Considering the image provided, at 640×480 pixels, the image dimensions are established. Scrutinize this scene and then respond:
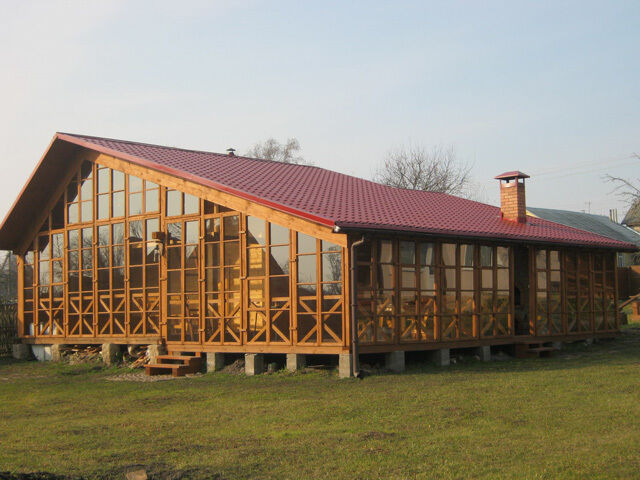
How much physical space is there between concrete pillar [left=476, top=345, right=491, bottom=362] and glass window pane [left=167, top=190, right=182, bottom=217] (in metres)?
7.35

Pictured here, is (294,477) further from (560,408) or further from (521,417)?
(560,408)

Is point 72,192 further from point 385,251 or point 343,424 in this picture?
point 343,424

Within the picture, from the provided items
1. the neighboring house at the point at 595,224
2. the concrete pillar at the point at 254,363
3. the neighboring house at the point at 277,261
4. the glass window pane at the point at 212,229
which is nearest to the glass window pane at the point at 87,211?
the neighboring house at the point at 277,261

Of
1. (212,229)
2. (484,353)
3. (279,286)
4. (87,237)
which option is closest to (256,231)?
(279,286)

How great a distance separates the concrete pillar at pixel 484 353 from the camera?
680 inches

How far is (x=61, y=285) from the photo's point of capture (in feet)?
68.4

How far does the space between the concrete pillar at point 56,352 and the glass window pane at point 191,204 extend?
5.95 metres

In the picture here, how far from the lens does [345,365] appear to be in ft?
48.2

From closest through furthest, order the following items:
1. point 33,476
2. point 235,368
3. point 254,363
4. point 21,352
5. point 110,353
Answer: point 33,476 < point 254,363 < point 235,368 < point 110,353 < point 21,352

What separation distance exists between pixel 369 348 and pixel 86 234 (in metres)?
8.99

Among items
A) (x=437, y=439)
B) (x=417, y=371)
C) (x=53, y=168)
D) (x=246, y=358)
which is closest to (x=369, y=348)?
(x=417, y=371)

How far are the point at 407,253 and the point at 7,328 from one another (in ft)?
42.7

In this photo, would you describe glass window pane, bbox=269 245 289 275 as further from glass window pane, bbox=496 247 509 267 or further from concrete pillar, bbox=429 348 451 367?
glass window pane, bbox=496 247 509 267

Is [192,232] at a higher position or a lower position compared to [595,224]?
lower
